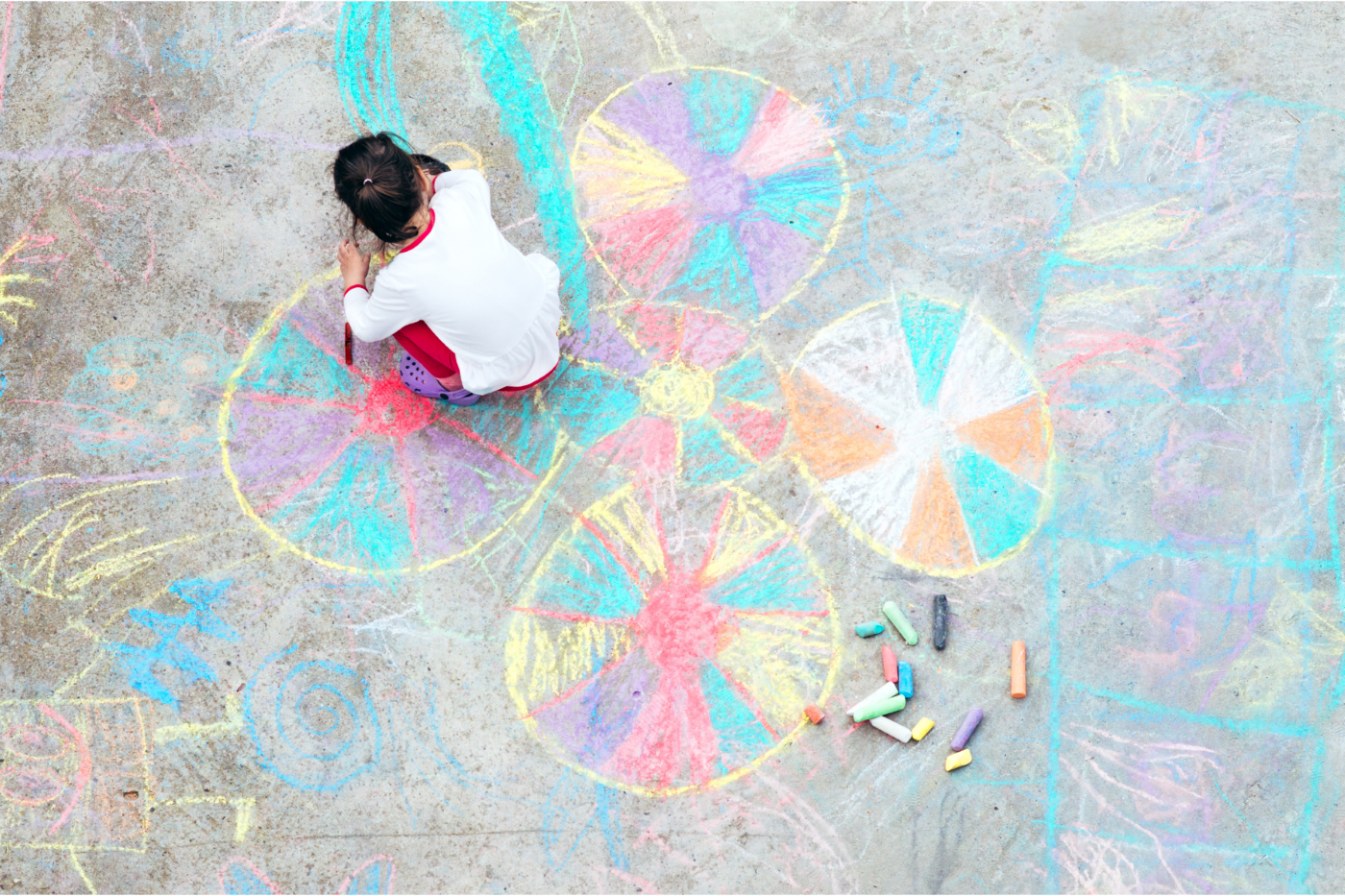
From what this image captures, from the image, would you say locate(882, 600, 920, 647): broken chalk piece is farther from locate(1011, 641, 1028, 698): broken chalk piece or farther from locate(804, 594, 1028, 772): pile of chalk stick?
locate(1011, 641, 1028, 698): broken chalk piece

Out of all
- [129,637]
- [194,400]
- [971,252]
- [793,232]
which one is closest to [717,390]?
[793,232]

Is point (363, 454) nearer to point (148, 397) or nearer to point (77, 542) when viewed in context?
point (148, 397)

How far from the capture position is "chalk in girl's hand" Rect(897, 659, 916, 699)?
122 inches

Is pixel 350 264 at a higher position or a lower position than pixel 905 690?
higher

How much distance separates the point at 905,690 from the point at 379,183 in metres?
2.37

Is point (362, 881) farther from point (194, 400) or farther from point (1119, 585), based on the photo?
point (1119, 585)

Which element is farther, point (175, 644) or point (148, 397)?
point (148, 397)

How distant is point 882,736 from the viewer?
3133 millimetres

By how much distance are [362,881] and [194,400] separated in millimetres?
1858

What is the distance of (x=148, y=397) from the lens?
3369mm

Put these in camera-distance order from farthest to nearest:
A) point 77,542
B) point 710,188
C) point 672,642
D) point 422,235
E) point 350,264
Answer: point 710,188 → point 77,542 → point 672,642 → point 350,264 → point 422,235

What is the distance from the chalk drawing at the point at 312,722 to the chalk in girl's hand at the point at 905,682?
1846 mm

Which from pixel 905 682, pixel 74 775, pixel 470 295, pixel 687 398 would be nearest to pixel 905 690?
pixel 905 682

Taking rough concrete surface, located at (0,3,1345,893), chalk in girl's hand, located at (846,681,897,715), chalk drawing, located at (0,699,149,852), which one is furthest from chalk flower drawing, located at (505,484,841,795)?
chalk drawing, located at (0,699,149,852)
